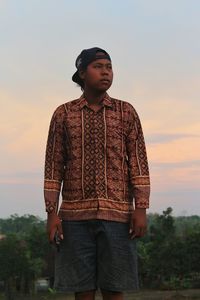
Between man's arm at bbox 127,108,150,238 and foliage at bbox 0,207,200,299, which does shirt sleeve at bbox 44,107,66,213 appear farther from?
foliage at bbox 0,207,200,299

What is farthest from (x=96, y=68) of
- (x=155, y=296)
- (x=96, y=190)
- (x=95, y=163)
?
(x=155, y=296)

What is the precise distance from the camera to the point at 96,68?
2.78m

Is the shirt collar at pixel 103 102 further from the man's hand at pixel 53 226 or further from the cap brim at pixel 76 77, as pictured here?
the man's hand at pixel 53 226

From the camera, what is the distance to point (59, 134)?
280 centimetres

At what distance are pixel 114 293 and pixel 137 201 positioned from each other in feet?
1.56

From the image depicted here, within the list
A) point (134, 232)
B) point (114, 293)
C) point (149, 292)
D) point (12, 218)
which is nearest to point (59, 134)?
point (134, 232)

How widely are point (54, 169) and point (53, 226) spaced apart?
29 centimetres

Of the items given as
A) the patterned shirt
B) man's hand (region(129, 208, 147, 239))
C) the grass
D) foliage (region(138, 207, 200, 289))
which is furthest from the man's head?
foliage (region(138, 207, 200, 289))

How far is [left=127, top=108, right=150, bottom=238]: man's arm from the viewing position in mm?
2691

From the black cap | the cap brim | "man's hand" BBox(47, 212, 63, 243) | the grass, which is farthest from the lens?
the grass

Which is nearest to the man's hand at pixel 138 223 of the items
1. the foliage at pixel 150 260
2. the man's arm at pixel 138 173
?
the man's arm at pixel 138 173

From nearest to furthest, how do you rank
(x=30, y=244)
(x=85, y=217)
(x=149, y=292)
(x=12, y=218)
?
(x=85, y=217)
(x=149, y=292)
(x=30, y=244)
(x=12, y=218)

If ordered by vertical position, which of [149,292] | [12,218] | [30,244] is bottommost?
[149,292]

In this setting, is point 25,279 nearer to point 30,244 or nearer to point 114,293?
point 30,244
